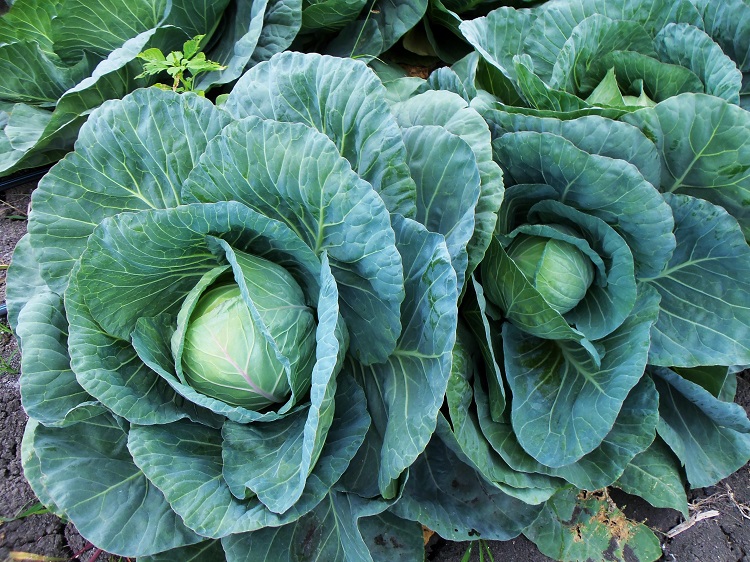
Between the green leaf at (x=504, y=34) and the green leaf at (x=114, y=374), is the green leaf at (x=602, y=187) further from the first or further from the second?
the green leaf at (x=114, y=374)

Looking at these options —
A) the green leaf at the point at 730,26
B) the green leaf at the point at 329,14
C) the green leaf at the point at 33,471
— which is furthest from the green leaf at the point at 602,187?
the green leaf at the point at 33,471

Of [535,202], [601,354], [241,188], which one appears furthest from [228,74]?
[601,354]

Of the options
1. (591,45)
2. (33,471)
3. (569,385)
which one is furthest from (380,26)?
(33,471)

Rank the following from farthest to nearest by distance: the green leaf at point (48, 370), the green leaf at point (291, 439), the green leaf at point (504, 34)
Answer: the green leaf at point (504, 34) < the green leaf at point (48, 370) < the green leaf at point (291, 439)

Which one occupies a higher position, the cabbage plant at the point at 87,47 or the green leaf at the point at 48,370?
the cabbage plant at the point at 87,47

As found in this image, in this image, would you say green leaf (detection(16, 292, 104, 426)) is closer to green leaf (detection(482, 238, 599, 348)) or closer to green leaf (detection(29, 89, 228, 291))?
green leaf (detection(29, 89, 228, 291))

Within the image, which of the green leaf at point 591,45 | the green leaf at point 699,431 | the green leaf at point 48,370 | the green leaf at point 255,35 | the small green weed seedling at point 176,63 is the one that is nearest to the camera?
the green leaf at point 48,370

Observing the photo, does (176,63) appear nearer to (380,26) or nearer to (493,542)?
(380,26)
